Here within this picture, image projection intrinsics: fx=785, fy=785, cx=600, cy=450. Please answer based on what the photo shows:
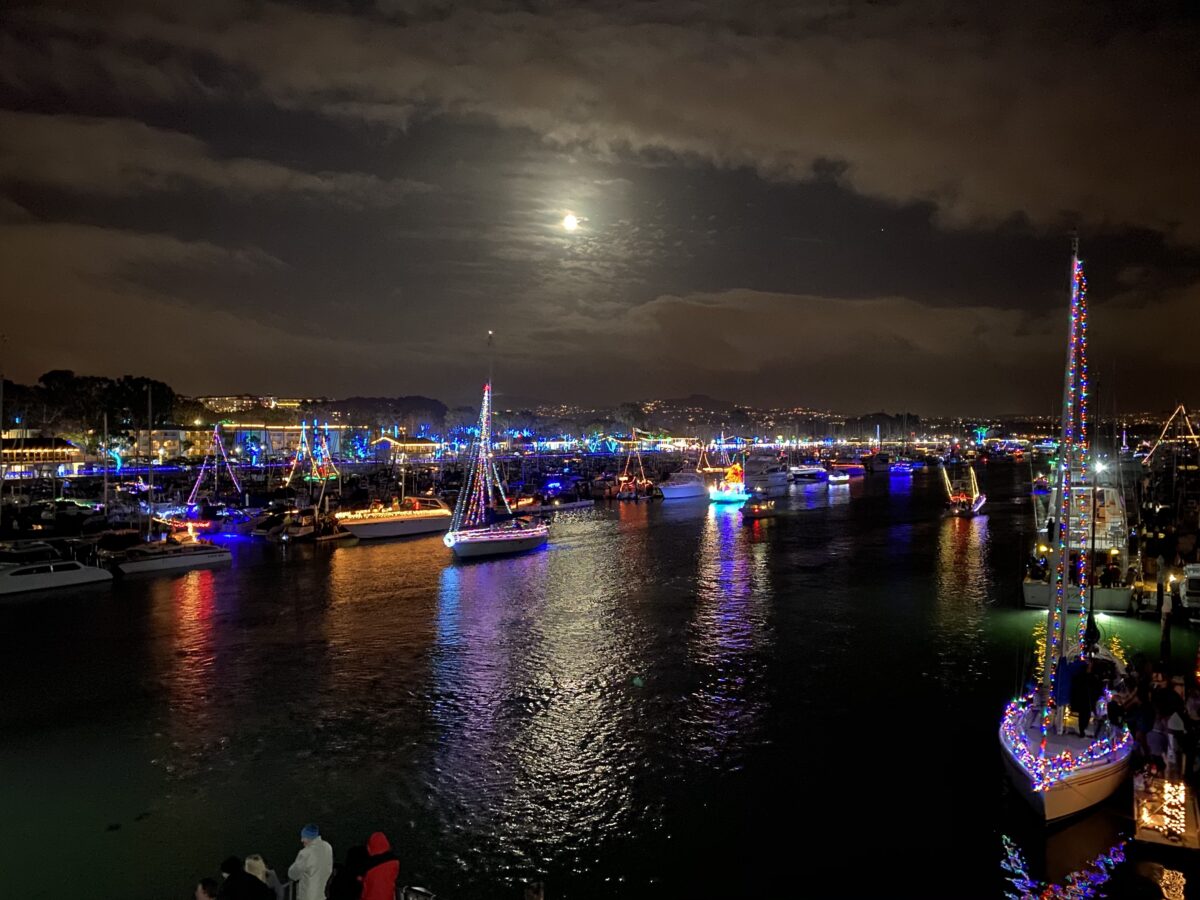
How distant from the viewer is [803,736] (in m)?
12.7

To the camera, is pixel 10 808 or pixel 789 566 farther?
pixel 789 566

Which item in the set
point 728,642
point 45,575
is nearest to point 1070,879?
point 728,642

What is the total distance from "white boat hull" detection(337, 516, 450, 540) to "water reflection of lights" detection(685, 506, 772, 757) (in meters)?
14.5

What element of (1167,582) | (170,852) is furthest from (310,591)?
(1167,582)

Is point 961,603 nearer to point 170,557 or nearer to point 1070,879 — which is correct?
point 1070,879

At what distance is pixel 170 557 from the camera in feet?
98.7

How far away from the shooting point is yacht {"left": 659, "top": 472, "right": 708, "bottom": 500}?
6669 centimetres

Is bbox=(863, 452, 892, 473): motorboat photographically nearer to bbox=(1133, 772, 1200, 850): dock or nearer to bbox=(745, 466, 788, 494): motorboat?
bbox=(745, 466, 788, 494): motorboat

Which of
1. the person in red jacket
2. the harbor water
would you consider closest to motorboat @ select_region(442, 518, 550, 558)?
the harbor water

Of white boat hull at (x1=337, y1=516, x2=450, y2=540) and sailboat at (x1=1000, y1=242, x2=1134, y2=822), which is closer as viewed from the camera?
sailboat at (x1=1000, y1=242, x2=1134, y2=822)

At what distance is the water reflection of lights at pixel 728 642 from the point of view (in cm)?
1306

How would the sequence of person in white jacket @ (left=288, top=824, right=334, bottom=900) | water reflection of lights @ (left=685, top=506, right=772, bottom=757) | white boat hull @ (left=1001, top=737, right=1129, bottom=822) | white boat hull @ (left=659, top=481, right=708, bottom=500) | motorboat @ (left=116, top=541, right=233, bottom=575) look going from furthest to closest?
white boat hull @ (left=659, top=481, right=708, bottom=500), motorboat @ (left=116, top=541, right=233, bottom=575), water reflection of lights @ (left=685, top=506, right=772, bottom=757), white boat hull @ (left=1001, top=737, right=1129, bottom=822), person in white jacket @ (left=288, top=824, right=334, bottom=900)

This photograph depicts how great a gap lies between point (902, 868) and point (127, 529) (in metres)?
37.5

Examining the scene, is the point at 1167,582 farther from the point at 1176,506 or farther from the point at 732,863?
the point at 1176,506
